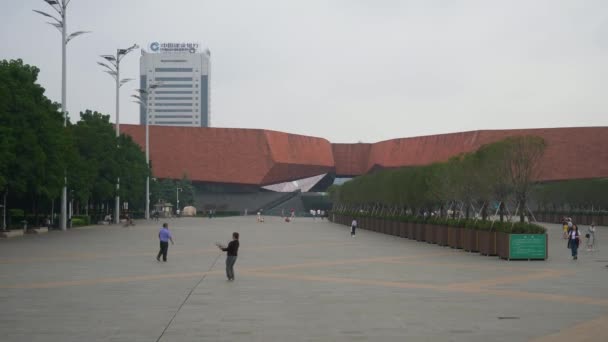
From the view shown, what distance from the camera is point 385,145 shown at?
434ft

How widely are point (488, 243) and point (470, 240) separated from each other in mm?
2770

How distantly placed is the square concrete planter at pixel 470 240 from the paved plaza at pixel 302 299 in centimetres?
473

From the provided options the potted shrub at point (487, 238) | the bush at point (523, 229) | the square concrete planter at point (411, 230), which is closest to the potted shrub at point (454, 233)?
the potted shrub at point (487, 238)

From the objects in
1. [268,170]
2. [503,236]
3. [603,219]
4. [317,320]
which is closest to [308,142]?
[268,170]

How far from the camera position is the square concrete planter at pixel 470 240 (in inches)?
1296

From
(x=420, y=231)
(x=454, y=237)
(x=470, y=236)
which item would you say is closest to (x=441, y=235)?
(x=454, y=237)

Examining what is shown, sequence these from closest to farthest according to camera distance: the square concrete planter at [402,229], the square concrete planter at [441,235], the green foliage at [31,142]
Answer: the square concrete planter at [441,235] < the green foliage at [31,142] < the square concrete planter at [402,229]

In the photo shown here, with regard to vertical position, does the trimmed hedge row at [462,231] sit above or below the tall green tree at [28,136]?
below

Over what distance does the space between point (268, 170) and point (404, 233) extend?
74084 millimetres

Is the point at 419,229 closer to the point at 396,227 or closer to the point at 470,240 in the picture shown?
the point at 396,227

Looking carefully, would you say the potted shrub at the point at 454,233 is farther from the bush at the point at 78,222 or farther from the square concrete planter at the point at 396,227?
the bush at the point at 78,222

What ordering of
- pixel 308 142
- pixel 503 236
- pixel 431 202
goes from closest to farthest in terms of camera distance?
pixel 503 236
pixel 431 202
pixel 308 142

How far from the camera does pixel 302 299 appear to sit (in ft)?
52.0

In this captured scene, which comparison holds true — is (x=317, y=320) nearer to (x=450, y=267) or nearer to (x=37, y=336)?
(x=37, y=336)
